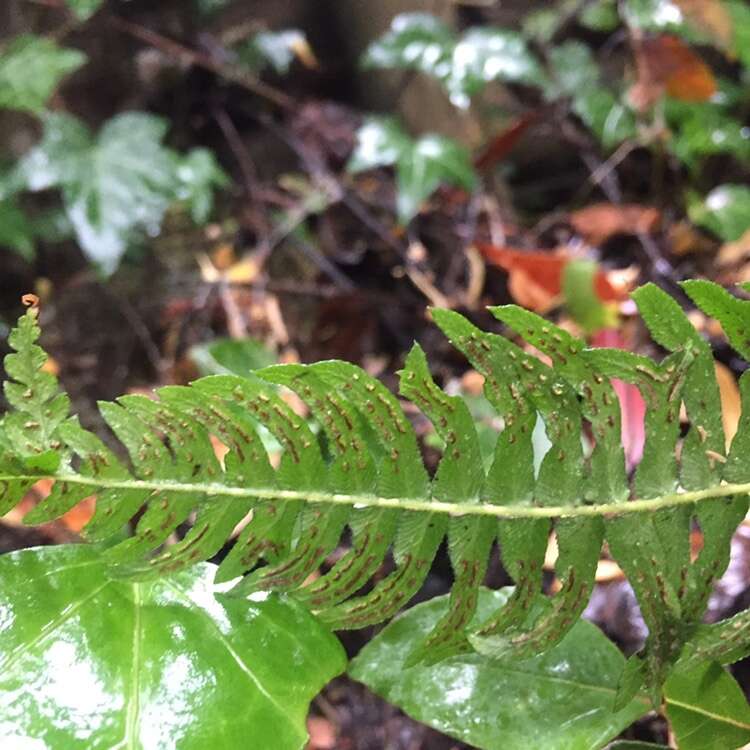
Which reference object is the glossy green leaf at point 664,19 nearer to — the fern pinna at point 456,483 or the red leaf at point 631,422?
the red leaf at point 631,422

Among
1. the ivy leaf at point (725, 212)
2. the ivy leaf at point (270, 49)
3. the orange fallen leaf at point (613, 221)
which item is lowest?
the ivy leaf at point (725, 212)

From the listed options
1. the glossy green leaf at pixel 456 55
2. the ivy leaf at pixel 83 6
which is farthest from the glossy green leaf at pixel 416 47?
the ivy leaf at pixel 83 6

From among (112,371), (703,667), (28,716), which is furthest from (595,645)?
(112,371)

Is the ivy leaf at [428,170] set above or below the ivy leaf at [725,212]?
above

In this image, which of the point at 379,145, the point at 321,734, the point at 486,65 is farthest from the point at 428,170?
the point at 321,734

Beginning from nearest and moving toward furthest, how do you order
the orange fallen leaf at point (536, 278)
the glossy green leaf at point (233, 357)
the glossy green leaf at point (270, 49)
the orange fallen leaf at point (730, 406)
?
the orange fallen leaf at point (730, 406) < the glossy green leaf at point (233, 357) < the orange fallen leaf at point (536, 278) < the glossy green leaf at point (270, 49)

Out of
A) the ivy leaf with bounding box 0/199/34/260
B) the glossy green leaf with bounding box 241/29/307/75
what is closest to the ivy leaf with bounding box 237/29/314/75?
the glossy green leaf with bounding box 241/29/307/75

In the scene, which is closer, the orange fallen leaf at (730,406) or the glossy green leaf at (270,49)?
the orange fallen leaf at (730,406)

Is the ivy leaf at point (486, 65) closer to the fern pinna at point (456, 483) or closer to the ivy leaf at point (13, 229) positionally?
the ivy leaf at point (13, 229)

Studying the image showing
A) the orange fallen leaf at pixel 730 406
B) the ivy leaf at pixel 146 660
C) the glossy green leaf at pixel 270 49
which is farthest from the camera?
the glossy green leaf at pixel 270 49
